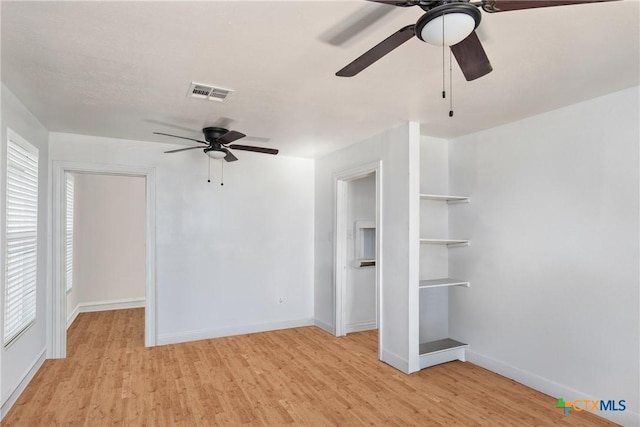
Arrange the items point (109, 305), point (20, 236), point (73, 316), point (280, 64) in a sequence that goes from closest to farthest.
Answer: point (280, 64)
point (20, 236)
point (73, 316)
point (109, 305)

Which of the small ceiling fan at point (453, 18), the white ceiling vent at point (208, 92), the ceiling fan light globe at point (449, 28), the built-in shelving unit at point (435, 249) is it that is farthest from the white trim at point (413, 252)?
the ceiling fan light globe at point (449, 28)

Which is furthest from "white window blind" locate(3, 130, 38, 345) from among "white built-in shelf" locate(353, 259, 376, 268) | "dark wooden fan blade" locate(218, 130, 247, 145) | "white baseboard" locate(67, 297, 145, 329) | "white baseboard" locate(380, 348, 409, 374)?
"white built-in shelf" locate(353, 259, 376, 268)

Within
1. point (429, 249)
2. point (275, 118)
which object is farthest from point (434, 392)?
point (275, 118)

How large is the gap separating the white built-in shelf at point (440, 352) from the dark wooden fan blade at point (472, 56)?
9.76 feet

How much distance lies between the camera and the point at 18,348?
10.3 feet

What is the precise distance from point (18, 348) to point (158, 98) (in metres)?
2.44

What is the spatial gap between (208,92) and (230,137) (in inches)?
26.2

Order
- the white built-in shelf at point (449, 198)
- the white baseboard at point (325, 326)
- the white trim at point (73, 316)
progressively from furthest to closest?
the white trim at point (73, 316)
the white baseboard at point (325, 326)
the white built-in shelf at point (449, 198)

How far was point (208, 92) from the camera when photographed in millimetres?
2852

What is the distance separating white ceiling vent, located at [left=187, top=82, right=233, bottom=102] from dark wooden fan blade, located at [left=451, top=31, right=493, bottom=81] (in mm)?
→ 1763

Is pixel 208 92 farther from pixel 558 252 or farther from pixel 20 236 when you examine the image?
pixel 558 252

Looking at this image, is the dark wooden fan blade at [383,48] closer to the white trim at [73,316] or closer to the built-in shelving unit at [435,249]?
the built-in shelving unit at [435,249]

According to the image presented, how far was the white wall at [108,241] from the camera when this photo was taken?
20.3 ft

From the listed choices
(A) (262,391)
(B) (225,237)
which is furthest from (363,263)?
(A) (262,391)
